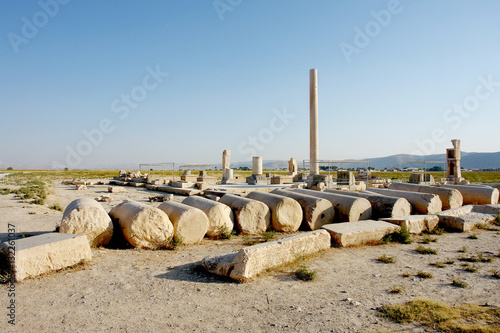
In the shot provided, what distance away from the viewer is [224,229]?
6.45 meters

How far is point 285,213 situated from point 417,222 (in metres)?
2.96

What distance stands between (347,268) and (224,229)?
2.72 metres

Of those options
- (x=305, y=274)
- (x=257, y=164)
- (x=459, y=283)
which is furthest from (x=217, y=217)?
(x=257, y=164)

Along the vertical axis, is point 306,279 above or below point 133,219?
below

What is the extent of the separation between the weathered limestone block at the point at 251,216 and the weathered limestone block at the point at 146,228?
5.39 ft

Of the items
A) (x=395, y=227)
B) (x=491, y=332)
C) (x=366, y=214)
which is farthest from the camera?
(x=366, y=214)

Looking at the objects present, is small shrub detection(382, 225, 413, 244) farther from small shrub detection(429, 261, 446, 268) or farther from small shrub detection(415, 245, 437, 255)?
small shrub detection(429, 261, 446, 268)

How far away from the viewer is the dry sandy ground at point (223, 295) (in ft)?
9.82

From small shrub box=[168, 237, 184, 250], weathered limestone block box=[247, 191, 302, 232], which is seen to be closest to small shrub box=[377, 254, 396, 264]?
weathered limestone block box=[247, 191, 302, 232]

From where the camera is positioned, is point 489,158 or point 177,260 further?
point 489,158

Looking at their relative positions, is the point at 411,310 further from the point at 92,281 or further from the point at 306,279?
the point at 92,281

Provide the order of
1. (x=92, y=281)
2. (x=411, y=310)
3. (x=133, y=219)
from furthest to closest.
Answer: (x=133, y=219) < (x=92, y=281) < (x=411, y=310)

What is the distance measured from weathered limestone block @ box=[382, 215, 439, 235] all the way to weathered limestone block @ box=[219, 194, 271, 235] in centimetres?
276

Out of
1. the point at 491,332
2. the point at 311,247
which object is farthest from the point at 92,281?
the point at 491,332
